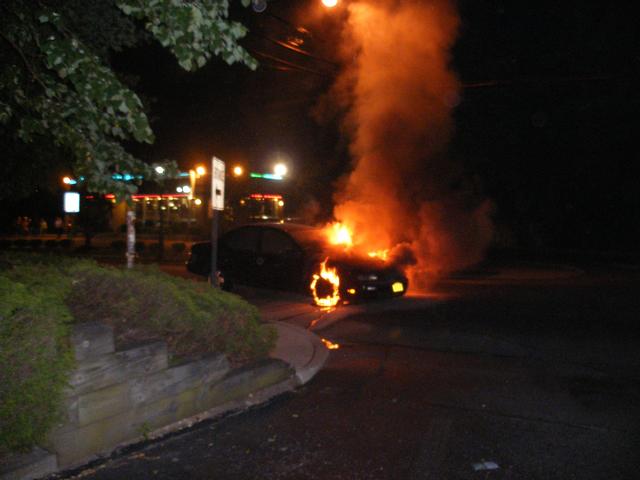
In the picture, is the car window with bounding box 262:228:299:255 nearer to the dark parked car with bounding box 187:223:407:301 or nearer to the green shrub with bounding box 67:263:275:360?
the dark parked car with bounding box 187:223:407:301

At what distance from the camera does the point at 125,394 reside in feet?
15.0

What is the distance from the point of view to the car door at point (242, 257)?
1260cm

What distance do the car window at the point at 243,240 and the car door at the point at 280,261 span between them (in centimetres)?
22

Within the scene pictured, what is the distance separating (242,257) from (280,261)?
1021 mm

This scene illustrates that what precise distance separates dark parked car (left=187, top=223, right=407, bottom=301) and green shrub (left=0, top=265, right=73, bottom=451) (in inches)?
310

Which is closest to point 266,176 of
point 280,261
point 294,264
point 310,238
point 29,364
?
point 310,238

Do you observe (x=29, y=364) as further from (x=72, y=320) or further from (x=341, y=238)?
(x=341, y=238)

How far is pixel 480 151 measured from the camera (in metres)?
30.1

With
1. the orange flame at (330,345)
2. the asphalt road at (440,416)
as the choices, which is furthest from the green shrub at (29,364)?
the orange flame at (330,345)

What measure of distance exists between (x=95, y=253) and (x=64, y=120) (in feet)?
75.4

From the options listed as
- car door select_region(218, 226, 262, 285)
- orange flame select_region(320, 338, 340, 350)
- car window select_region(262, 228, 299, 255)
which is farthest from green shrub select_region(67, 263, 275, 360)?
car door select_region(218, 226, 262, 285)

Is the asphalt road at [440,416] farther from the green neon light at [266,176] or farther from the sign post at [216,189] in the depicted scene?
the green neon light at [266,176]

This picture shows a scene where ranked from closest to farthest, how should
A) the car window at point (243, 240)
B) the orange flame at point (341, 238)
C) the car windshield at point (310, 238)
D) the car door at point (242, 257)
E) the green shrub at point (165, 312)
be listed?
the green shrub at point (165, 312) < the car windshield at point (310, 238) < the car door at point (242, 257) < the car window at point (243, 240) < the orange flame at point (341, 238)

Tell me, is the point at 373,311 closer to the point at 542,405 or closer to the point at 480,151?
the point at 542,405
